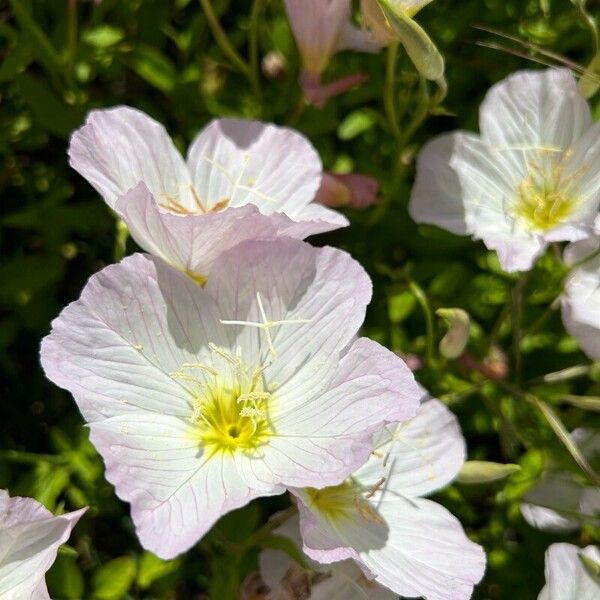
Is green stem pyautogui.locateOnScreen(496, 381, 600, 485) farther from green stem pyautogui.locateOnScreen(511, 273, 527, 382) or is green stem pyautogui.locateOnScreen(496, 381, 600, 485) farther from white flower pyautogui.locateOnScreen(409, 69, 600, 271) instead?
white flower pyautogui.locateOnScreen(409, 69, 600, 271)

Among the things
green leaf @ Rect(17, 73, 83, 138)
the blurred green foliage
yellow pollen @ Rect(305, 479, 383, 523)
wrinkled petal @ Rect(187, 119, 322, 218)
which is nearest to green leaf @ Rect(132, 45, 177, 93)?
the blurred green foliage

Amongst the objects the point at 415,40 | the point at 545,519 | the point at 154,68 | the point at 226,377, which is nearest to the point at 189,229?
the point at 226,377

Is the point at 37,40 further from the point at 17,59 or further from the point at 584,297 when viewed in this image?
the point at 584,297

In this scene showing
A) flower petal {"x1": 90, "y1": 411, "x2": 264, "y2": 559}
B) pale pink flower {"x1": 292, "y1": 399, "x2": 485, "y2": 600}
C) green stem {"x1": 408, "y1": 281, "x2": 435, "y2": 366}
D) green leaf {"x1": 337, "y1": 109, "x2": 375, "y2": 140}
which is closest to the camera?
flower petal {"x1": 90, "y1": 411, "x2": 264, "y2": 559}

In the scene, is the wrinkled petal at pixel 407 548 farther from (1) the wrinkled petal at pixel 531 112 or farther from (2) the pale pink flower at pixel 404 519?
(1) the wrinkled petal at pixel 531 112

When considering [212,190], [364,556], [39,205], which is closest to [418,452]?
[364,556]

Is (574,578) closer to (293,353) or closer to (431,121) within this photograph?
(293,353)
